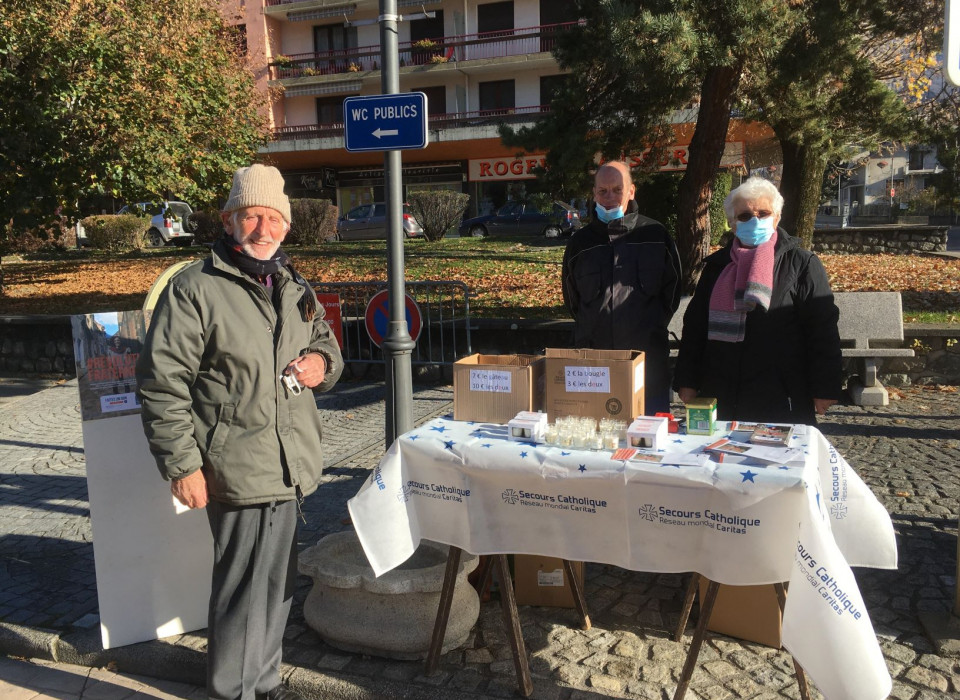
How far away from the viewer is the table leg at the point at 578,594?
3471mm

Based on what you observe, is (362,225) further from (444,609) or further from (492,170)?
(444,609)

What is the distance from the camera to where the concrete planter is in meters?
3.30

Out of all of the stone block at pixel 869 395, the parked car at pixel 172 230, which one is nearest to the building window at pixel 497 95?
the parked car at pixel 172 230

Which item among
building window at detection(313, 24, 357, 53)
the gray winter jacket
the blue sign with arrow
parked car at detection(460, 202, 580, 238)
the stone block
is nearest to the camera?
the gray winter jacket

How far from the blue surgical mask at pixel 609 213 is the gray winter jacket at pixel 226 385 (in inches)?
66.9

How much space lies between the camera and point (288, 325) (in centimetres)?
296

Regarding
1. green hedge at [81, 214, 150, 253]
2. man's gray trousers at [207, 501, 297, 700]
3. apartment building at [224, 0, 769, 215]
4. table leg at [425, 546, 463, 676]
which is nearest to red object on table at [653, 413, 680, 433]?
table leg at [425, 546, 463, 676]

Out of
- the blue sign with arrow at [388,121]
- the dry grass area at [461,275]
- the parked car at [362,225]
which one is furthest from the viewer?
the parked car at [362,225]

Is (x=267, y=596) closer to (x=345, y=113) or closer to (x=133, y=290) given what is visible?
(x=345, y=113)

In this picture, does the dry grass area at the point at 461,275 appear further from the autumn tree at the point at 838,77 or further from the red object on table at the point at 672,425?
the red object on table at the point at 672,425

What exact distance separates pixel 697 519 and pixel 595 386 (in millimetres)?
667

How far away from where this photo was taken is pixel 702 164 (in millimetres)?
8875

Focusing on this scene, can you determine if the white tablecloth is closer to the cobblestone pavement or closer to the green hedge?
the cobblestone pavement

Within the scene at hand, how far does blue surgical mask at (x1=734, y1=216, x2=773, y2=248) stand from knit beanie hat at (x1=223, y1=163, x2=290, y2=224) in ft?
6.93
